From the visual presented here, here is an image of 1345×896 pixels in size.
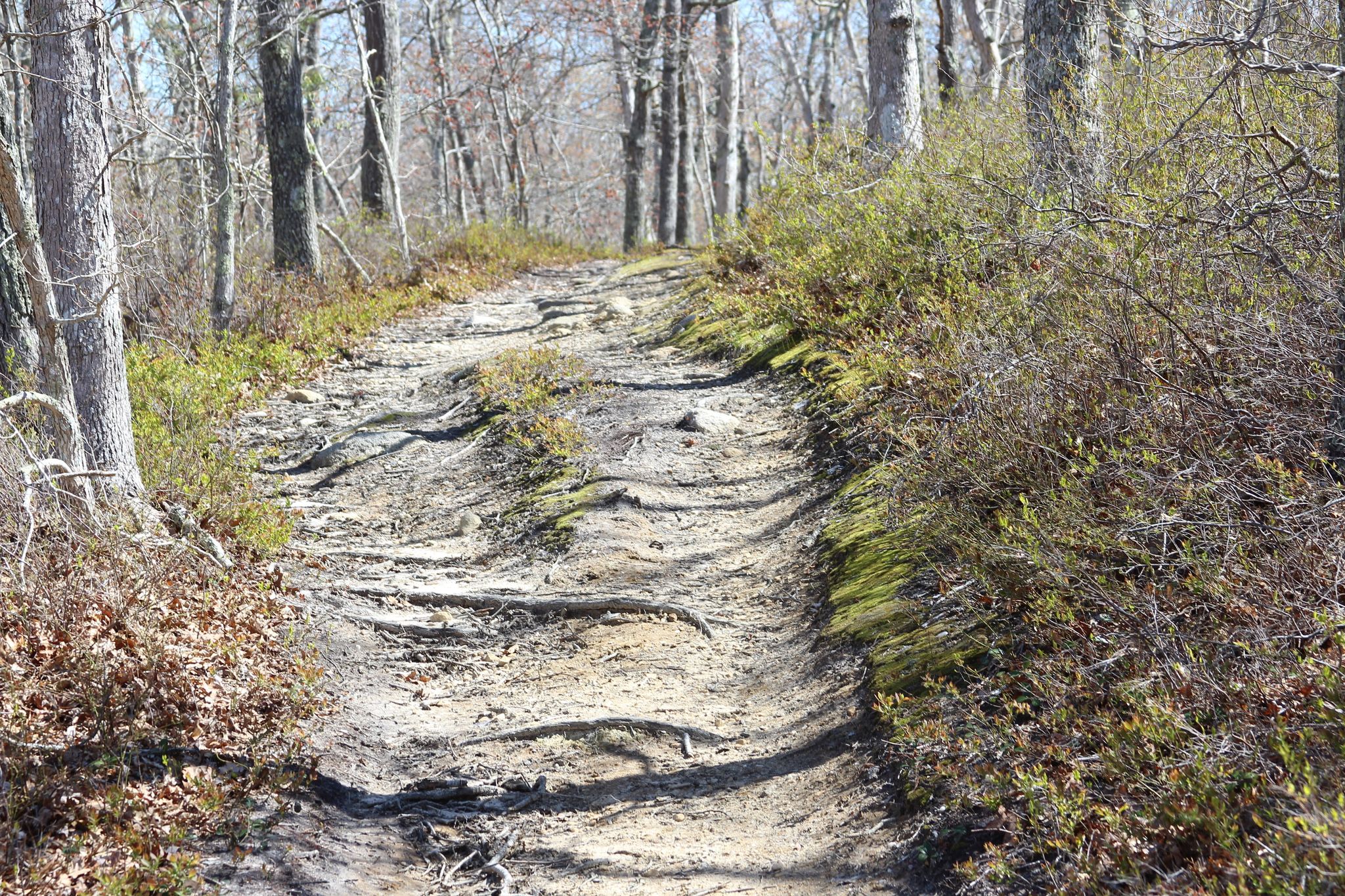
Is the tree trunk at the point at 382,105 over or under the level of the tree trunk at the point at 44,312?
over

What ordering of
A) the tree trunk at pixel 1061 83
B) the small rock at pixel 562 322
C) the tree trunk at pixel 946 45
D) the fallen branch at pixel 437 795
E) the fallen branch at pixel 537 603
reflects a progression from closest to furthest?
the fallen branch at pixel 437 795
the fallen branch at pixel 537 603
the tree trunk at pixel 1061 83
the small rock at pixel 562 322
the tree trunk at pixel 946 45

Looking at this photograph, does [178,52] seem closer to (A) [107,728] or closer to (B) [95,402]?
(B) [95,402]

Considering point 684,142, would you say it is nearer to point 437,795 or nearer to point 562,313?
point 562,313

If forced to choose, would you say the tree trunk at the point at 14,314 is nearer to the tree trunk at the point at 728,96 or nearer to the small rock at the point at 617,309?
the small rock at the point at 617,309

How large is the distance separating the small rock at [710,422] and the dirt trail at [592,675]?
122 millimetres

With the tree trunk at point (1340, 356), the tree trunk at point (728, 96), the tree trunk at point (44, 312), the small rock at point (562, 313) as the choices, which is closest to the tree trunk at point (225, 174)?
the small rock at point (562, 313)

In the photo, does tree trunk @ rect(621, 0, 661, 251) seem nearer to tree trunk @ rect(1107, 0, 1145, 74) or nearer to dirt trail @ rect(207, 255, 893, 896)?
tree trunk @ rect(1107, 0, 1145, 74)

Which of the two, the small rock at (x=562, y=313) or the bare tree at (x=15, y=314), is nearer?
the bare tree at (x=15, y=314)

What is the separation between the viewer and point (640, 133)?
20.2 metres

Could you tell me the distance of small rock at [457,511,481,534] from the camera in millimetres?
7133

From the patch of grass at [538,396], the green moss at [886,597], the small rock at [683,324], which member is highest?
the small rock at [683,324]

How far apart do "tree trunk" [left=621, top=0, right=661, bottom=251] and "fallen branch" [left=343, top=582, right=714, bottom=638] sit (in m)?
14.6

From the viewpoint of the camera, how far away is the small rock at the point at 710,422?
791 cm

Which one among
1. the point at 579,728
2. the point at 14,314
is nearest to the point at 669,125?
the point at 14,314
